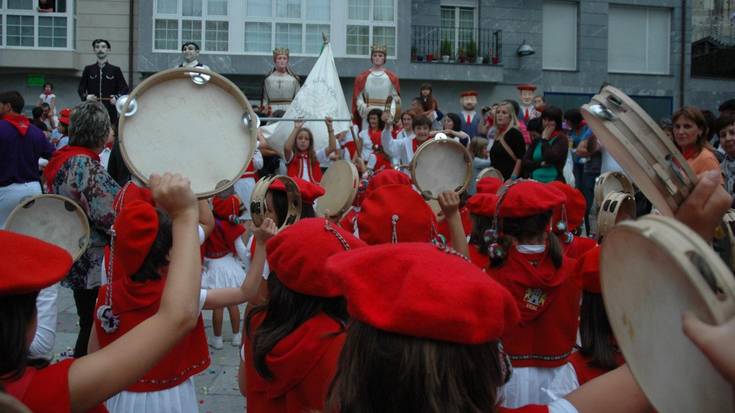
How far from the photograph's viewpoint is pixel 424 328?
4.50ft

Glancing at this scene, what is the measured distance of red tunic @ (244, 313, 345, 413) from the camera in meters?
2.23

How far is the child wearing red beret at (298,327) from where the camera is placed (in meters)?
2.24

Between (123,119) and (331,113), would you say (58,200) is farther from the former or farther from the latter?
(331,113)

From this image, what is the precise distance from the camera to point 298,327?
2326mm

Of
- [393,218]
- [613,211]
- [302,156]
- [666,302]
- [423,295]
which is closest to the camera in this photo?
[666,302]

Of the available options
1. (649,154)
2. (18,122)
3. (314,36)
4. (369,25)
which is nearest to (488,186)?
(649,154)

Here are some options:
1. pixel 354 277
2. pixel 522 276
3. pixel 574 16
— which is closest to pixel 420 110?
pixel 522 276

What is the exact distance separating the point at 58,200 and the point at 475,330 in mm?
3491

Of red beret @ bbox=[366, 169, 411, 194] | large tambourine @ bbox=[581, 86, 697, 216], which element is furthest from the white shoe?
large tambourine @ bbox=[581, 86, 697, 216]

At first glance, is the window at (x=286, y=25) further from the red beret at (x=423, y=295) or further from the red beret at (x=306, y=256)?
the red beret at (x=423, y=295)

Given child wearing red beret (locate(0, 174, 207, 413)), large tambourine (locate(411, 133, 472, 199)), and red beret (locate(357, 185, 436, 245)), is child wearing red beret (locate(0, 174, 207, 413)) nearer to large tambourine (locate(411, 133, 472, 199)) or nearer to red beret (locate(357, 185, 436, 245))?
red beret (locate(357, 185, 436, 245))

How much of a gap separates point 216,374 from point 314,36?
16693 millimetres

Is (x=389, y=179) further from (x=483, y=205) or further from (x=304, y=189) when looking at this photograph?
(x=483, y=205)

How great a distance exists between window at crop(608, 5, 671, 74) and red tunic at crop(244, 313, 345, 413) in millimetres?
22205
